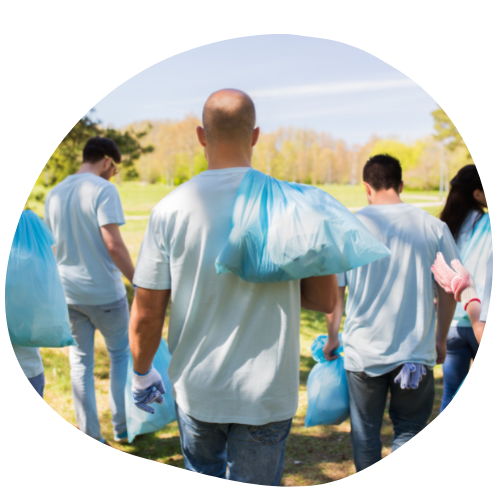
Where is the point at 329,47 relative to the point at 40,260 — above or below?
above

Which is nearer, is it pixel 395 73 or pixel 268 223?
pixel 268 223

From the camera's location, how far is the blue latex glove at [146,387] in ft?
5.77

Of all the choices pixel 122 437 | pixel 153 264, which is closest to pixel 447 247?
pixel 153 264

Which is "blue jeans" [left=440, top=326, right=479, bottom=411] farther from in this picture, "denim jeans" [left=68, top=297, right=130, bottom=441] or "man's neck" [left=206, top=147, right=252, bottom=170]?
"denim jeans" [left=68, top=297, right=130, bottom=441]

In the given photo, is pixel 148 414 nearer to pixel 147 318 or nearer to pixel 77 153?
pixel 147 318

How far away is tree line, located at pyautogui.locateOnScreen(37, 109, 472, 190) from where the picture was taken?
6.45ft

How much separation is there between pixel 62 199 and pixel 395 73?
1.75m

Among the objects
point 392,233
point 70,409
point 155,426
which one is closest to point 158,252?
point 392,233

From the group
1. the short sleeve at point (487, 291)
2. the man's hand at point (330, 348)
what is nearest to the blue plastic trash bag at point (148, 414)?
the man's hand at point (330, 348)

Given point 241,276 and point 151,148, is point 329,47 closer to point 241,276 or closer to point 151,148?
point 241,276

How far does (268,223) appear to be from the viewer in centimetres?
141

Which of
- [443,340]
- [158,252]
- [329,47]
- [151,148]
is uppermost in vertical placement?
[329,47]

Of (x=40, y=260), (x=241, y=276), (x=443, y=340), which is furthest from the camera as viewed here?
(x=40, y=260)

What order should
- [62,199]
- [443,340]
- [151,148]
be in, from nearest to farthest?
1. [443,340]
2. [62,199]
3. [151,148]
